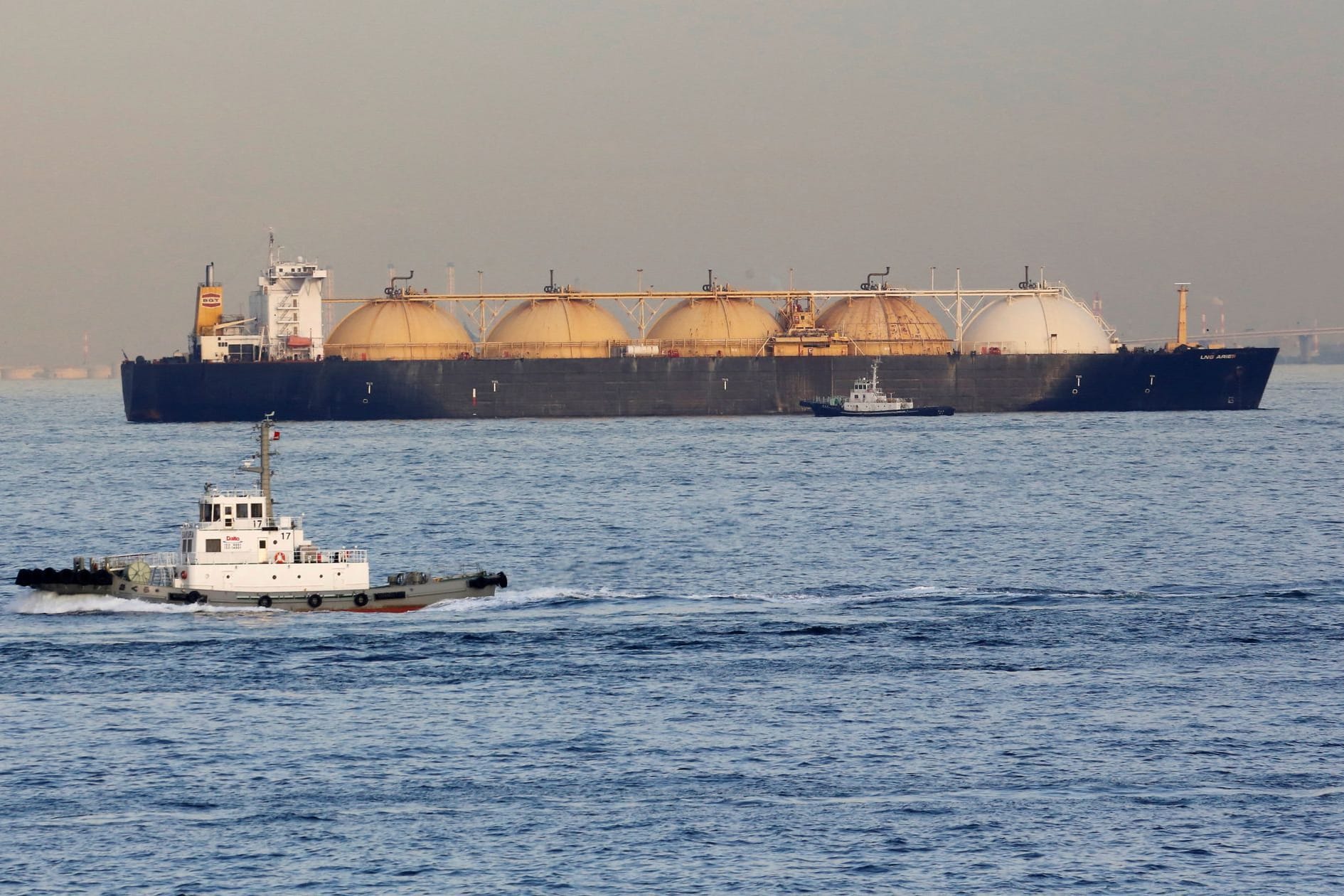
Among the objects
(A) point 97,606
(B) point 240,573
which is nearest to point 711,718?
(B) point 240,573

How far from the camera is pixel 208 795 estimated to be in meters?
30.4

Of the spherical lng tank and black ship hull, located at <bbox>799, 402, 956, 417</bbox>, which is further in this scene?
the spherical lng tank

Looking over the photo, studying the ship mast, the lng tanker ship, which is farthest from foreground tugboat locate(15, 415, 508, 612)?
the lng tanker ship

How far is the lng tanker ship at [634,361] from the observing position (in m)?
144

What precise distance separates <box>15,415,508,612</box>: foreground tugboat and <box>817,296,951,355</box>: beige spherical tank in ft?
370

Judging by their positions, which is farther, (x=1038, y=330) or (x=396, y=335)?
(x=1038, y=330)

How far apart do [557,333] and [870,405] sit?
27559 mm

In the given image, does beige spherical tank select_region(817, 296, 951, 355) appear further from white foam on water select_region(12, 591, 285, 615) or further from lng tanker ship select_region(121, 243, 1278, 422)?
white foam on water select_region(12, 591, 285, 615)

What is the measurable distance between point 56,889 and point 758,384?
409ft

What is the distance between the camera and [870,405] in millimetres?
147125

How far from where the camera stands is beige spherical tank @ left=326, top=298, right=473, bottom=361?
151 m

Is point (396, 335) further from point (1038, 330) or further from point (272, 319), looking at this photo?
point (1038, 330)

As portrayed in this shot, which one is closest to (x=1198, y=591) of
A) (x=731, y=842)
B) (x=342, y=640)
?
(x=342, y=640)

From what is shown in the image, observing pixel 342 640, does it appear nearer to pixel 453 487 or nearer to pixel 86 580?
pixel 86 580
